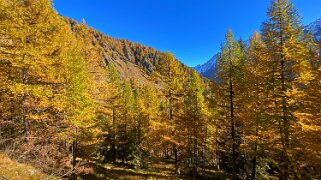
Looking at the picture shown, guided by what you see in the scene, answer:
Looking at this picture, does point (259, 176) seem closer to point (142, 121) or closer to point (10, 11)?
point (142, 121)

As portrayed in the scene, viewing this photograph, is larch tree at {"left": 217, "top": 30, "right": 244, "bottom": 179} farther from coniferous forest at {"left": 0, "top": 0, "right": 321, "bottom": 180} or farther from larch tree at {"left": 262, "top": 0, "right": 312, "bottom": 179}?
larch tree at {"left": 262, "top": 0, "right": 312, "bottom": 179}

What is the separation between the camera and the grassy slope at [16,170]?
9823 mm

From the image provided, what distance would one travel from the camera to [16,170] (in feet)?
34.6

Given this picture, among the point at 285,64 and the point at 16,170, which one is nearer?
the point at 16,170

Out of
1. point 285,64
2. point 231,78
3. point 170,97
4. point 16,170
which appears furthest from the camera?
point 170,97

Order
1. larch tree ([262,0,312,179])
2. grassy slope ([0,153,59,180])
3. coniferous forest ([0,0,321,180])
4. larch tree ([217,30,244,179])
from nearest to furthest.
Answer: grassy slope ([0,153,59,180])
coniferous forest ([0,0,321,180])
larch tree ([262,0,312,179])
larch tree ([217,30,244,179])

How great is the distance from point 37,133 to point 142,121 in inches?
859

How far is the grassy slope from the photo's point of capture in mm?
9823

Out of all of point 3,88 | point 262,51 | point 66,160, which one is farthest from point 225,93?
point 3,88

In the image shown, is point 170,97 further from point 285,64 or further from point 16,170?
point 16,170

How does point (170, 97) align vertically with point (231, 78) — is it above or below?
below

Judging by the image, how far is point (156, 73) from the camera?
26453mm

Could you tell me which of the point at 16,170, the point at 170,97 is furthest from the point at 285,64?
the point at 16,170

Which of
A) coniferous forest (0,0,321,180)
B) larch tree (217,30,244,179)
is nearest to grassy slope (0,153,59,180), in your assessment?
coniferous forest (0,0,321,180)
